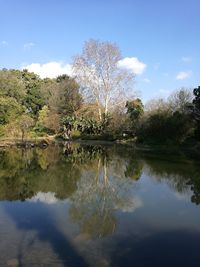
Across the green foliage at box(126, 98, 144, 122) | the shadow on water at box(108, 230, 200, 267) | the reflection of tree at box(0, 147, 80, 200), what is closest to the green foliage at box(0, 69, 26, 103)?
the green foliage at box(126, 98, 144, 122)

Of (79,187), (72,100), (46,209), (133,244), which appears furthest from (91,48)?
(133,244)

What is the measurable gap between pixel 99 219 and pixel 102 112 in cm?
3441

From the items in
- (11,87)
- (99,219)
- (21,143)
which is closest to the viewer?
(99,219)

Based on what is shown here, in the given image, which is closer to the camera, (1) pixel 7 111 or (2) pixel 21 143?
(2) pixel 21 143

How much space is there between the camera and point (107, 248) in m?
5.41

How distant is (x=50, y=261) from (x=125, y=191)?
567 cm

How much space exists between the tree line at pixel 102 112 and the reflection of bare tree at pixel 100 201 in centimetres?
1678

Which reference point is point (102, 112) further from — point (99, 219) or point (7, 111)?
point (99, 219)

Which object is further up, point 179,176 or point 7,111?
point 7,111

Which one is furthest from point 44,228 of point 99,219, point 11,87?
point 11,87

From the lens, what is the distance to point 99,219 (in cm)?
706

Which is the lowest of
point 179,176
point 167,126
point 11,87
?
point 179,176

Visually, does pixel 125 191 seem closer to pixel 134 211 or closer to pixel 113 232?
pixel 134 211

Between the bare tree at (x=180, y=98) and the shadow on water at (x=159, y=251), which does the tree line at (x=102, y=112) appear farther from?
the shadow on water at (x=159, y=251)
